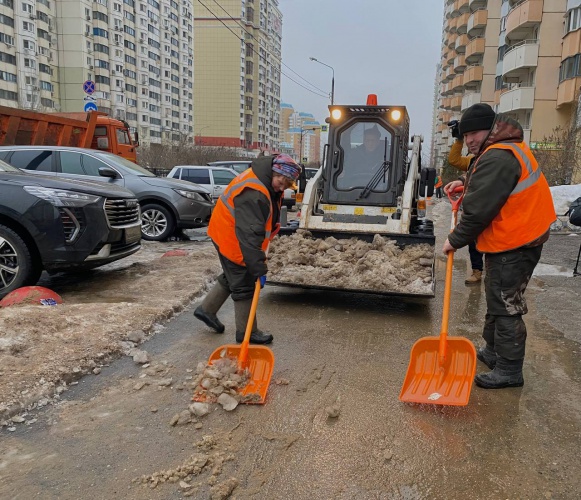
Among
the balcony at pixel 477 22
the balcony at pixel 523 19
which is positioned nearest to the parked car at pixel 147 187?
the balcony at pixel 523 19

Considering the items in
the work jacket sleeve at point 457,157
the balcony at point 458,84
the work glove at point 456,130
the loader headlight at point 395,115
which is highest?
the balcony at point 458,84

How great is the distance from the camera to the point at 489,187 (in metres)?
3.10

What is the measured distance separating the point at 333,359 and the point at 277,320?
113 centimetres

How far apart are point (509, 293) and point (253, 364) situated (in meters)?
1.79

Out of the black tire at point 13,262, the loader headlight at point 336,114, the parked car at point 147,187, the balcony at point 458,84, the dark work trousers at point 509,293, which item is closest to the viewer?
the dark work trousers at point 509,293

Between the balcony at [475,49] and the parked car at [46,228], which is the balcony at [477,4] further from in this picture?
the parked car at [46,228]

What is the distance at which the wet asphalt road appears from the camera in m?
2.30

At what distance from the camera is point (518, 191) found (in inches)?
123

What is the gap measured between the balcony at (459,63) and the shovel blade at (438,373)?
2211 inches

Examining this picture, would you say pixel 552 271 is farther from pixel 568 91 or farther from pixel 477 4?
pixel 477 4

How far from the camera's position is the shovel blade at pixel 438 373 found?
304 centimetres

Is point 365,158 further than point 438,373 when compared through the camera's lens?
Yes

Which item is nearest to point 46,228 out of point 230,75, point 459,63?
point 459,63

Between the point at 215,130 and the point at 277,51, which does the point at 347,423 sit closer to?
the point at 215,130
